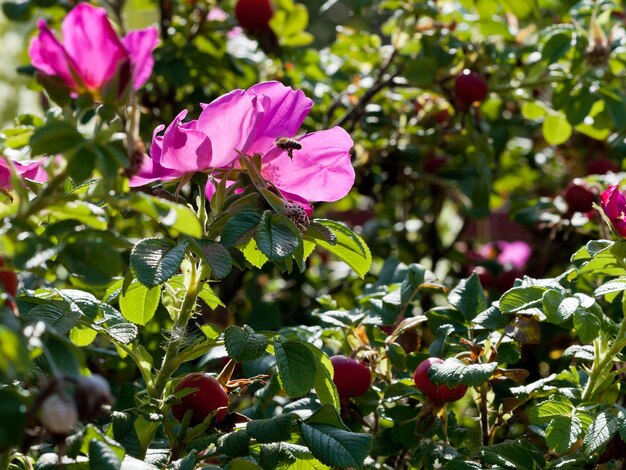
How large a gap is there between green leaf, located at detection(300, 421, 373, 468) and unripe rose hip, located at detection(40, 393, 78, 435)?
0.96ft

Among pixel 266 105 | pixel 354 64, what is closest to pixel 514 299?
pixel 266 105

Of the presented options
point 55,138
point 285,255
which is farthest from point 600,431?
point 55,138

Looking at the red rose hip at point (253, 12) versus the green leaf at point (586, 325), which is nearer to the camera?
the green leaf at point (586, 325)

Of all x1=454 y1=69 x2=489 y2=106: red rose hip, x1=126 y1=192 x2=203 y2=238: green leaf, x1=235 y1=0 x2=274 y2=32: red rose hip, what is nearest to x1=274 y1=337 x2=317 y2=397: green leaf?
x1=126 y1=192 x2=203 y2=238: green leaf

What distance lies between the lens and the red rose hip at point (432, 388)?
0.96 metres

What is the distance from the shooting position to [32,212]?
65cm

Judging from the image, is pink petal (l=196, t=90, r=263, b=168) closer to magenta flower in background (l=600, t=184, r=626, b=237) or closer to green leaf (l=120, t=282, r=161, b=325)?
green leaf (l=120, t=282, r=161, b=325)

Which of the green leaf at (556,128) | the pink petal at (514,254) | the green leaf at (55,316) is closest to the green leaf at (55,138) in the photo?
the green leaf at (55,316)

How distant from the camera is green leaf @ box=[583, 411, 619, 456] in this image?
0.86m

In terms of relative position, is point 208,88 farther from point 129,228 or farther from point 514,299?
point 514,299

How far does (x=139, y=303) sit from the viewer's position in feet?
3.05

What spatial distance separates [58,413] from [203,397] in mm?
299

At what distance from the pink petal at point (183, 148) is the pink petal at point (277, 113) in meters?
0.05

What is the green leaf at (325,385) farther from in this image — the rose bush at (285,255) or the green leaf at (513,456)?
the green leaf at (513,456)
